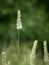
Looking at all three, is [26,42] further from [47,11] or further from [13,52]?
[13,52]

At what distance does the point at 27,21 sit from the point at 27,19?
1.1 inches

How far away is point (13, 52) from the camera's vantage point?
2.79 metres

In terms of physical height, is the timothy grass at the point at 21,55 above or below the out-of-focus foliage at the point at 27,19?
below

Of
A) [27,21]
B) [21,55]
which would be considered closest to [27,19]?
[27,21]

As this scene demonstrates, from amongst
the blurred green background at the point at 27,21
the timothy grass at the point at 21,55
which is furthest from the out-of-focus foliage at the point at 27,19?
the timothy grass at the point at 21,55

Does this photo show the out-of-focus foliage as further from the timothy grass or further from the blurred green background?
the timothy grass

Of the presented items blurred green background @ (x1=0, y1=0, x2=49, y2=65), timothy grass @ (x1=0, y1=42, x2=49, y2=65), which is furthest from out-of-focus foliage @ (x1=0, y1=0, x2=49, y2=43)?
timothy grass @ (x1=0, y1=42, x2=49, y2=65)

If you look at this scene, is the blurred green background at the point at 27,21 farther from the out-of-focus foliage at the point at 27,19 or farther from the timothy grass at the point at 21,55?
the timothy grass at the point at 21,55

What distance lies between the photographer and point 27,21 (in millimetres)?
3654

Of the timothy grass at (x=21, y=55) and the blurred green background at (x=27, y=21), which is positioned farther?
the blurred green background at (x=27, y=21)

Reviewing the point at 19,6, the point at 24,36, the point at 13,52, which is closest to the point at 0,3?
the point at 19,6

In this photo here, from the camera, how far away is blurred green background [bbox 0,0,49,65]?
360 cm

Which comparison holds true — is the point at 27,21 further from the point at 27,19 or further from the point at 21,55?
the point at 21,55

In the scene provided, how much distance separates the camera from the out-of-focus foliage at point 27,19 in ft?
11.8
